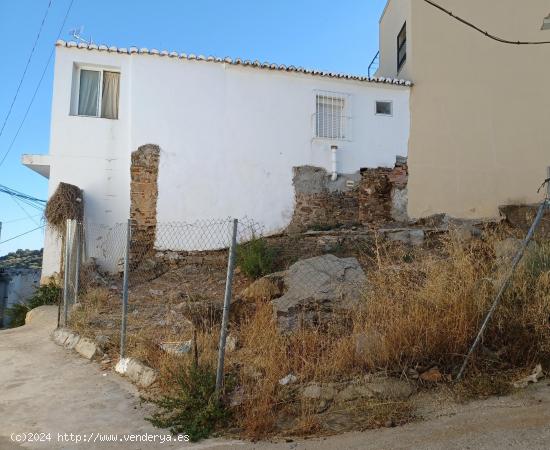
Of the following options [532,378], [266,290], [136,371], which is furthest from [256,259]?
[532,378]

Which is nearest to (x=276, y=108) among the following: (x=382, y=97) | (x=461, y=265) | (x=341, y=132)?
(x=341, y=132)

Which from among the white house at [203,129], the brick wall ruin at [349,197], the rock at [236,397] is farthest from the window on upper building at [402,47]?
the rock at [236,397]

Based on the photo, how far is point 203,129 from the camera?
1145 centimetres

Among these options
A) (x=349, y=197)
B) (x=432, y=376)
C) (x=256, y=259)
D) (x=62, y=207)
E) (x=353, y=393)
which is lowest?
(x=353, y=393)

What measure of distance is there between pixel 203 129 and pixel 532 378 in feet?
29.4

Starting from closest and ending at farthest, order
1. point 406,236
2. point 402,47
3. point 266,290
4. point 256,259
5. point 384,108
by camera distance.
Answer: point 266,290
point 256,259
point 406,236
point 384,108
point 402,47

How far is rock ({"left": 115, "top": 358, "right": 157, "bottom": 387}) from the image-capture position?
4.70m

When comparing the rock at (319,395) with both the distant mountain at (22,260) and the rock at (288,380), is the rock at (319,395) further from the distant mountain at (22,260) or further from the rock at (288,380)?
the distant mountain at (22,260)

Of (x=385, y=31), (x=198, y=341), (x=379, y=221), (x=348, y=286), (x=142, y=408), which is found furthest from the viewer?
(x=385, y=31)

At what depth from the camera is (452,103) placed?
1246 cm

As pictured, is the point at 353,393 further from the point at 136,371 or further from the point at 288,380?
the point at 136,371

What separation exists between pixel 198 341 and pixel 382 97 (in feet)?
31.4

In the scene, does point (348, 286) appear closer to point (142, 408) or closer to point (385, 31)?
point (142, 408)

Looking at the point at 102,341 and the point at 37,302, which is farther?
the point at 37,302
